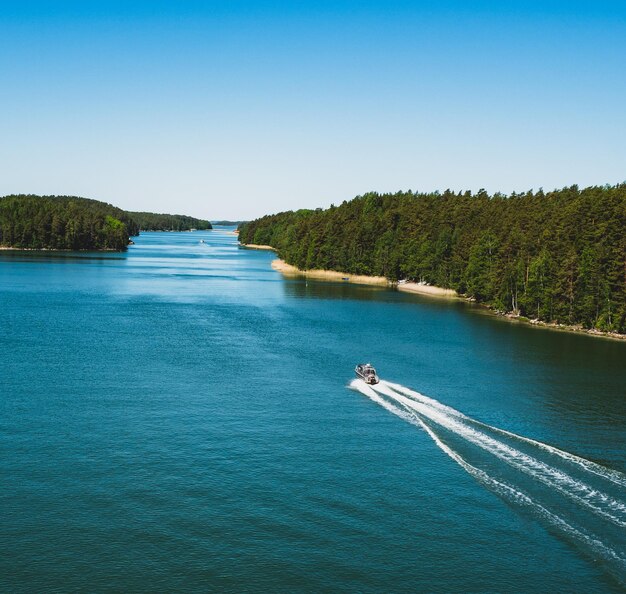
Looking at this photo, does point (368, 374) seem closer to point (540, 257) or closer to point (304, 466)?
point (304, 466)

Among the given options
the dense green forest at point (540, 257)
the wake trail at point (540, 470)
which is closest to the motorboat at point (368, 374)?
the wake trail at point (540, 470)

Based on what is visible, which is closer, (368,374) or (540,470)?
(540,470)

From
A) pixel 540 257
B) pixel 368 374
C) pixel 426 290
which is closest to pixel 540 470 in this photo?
pixel 368 374

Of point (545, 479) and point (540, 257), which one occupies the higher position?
point (540, 257)

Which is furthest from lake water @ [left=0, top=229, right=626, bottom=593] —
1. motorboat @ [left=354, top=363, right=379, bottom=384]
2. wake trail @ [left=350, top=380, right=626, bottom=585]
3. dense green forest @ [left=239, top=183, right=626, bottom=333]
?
dense green forest @ [left=239, top=183, right=626, bottom=333]

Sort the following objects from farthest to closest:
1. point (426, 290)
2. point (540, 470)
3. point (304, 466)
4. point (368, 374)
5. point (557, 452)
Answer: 1. point (426, 290)
2. point (368, 374)
3. point (557, 452)
4. point (304, 466)
5. point (540, 470)

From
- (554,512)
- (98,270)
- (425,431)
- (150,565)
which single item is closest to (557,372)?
(425,431)

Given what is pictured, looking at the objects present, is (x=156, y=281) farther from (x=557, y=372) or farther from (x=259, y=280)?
(x=557, y=372)
